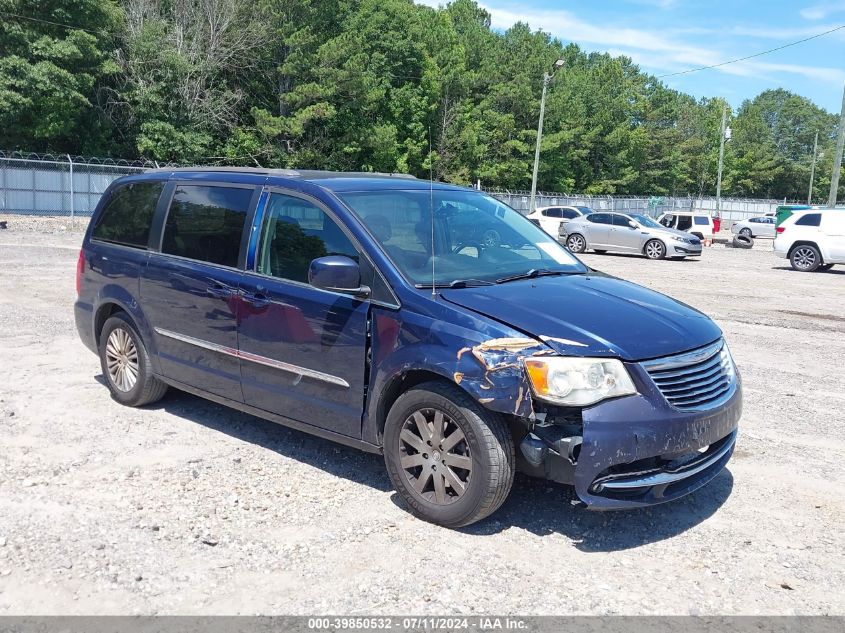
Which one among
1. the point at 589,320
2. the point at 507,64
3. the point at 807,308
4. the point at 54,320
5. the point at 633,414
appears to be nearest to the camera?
the point at 633,414

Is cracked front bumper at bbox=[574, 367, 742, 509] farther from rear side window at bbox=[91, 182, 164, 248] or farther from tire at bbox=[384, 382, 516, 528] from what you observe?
rear side window at bbox=[91, 182, 164, 248]

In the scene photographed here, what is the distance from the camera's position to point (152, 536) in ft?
13.0

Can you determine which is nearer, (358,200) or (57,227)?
(358,200)

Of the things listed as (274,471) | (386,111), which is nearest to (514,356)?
(274,471)

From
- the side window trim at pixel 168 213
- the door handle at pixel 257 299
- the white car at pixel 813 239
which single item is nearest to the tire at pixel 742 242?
the white car at pixel 813 239

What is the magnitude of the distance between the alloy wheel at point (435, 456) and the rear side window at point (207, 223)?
1.82 m

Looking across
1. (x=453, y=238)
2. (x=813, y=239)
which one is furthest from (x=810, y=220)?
(x=453, y=238)

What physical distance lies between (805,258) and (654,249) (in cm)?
463

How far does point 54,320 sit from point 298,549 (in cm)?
704

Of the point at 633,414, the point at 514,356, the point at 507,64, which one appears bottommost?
the point at 633,414

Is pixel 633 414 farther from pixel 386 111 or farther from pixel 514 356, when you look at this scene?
pixel 386 111

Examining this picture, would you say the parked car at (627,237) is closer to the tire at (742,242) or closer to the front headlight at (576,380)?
the tire at (742,242)

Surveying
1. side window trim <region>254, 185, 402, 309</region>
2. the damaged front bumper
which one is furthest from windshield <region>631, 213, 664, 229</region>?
the damaged front bumper

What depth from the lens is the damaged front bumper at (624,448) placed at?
369 centimetres
